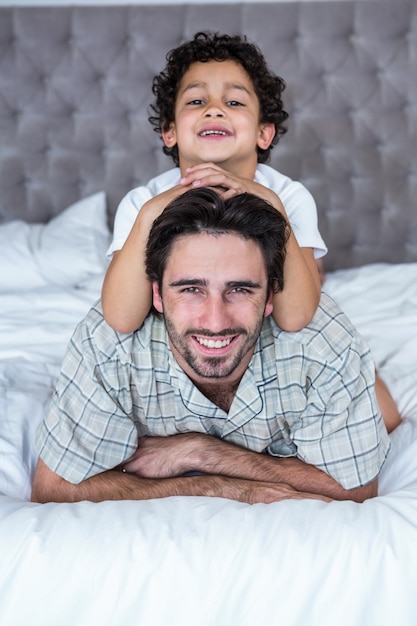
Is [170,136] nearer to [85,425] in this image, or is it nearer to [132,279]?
[132,279]

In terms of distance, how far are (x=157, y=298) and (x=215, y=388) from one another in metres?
0.26

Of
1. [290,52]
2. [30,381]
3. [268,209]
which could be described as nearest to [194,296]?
[268,209]

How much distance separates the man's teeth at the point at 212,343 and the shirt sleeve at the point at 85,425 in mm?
204

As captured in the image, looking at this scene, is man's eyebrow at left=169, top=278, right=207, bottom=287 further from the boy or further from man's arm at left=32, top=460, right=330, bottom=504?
man's arm at left=32, top=460, right=330, bottom=504

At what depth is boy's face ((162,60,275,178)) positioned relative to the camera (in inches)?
68.4

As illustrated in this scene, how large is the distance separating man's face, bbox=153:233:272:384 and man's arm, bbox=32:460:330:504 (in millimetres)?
244

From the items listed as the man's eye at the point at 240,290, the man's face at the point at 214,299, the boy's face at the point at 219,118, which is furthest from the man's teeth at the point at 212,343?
the boy's face at the point at 219,118

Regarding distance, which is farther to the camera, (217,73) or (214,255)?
(217,73)

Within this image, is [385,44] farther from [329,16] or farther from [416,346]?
[416,346]

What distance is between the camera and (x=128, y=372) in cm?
159

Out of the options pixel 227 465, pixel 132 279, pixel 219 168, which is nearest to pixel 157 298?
pixel 132 279

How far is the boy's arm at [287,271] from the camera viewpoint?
1.49 metres

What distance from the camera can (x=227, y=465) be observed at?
1646mm

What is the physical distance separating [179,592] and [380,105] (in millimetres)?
2338
